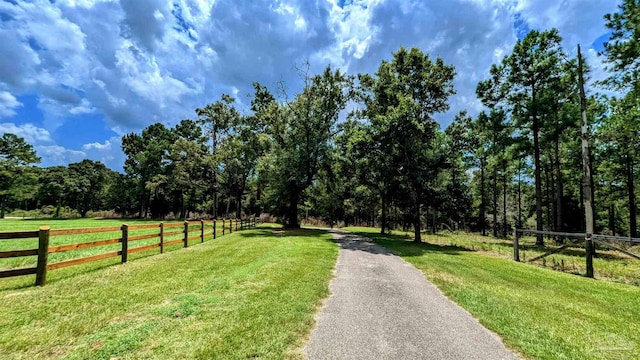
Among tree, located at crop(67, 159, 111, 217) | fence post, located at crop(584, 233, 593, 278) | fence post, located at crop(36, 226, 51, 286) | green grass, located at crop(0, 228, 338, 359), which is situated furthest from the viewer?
tree, located at crop(67, 159, 111, 217)

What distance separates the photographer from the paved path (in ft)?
12.5

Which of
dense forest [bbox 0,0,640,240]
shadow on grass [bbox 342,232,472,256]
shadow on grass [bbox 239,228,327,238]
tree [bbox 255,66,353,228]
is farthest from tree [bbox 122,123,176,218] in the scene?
shadow on grass [bbox 342,232,472,256]

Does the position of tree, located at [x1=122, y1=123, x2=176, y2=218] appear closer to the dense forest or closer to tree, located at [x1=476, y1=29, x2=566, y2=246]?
the dense forest

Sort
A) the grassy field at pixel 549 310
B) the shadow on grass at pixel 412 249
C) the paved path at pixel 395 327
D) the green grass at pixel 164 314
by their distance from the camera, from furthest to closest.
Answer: the shadow on grass at pixel 412 249 → the grassy field at pixel 549 310 → the paved path at pixel 395 327 → the green grass at pixel 164 314

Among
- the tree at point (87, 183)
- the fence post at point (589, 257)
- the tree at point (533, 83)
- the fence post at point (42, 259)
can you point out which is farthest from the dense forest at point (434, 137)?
the fence post at point (42, 259)

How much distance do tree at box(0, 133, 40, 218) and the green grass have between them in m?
52.0

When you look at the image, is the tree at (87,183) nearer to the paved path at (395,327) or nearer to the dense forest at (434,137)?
the dense forest at (434,137)

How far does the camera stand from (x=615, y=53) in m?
15.6

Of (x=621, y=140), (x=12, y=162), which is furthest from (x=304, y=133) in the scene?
(x=12, y=162)

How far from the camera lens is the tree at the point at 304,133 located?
2427 cm

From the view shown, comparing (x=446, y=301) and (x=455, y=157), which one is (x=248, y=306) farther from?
(x=455, y=157)

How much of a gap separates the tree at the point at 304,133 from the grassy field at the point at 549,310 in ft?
51.8

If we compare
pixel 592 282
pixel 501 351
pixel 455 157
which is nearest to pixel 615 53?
pixel 455 157

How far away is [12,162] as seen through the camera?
141 ft
